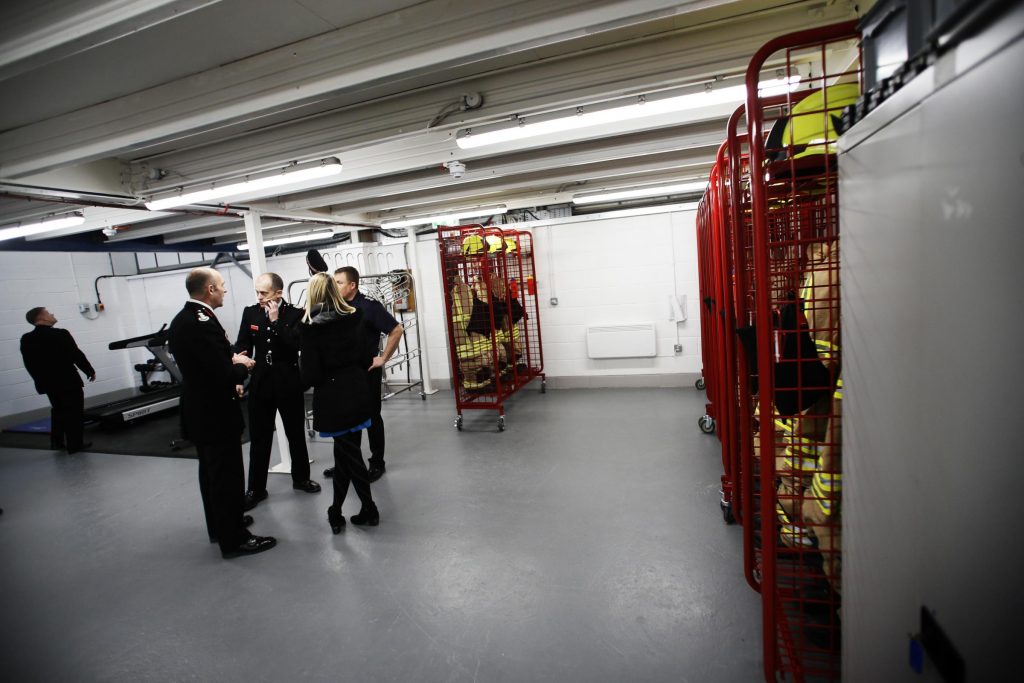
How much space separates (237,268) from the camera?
9617 millimetres

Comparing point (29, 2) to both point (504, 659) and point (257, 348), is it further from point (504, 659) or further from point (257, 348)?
point (504, 659)

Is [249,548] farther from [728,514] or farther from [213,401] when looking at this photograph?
[728,514]

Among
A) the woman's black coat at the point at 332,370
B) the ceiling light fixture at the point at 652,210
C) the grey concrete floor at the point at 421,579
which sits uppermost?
the ceiling light fixture at the point at 652,210

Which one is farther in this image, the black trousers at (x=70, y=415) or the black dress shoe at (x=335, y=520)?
the black trousers at (x=70, y=415)

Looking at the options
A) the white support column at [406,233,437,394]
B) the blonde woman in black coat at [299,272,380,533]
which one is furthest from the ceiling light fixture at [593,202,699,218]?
the blonde woman in black coat at [299,272,380,533]

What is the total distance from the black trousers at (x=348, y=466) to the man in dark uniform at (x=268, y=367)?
2.67 feet

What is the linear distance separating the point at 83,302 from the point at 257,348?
8.70 meters

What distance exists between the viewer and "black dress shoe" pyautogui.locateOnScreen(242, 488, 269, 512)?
3834mm

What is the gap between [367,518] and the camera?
338cm

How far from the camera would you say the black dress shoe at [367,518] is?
11.0ft

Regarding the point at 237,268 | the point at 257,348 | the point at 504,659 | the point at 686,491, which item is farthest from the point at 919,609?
the point at 237,268

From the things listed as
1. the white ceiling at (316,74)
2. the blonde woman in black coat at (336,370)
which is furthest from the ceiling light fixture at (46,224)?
the blonde woman in black coat at (336,370)

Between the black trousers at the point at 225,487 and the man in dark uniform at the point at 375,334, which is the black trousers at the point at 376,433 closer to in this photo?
the man in dark uniform at the point at 375,334

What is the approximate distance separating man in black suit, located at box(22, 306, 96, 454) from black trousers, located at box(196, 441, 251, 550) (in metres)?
4.29
